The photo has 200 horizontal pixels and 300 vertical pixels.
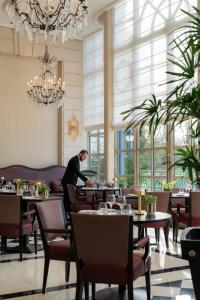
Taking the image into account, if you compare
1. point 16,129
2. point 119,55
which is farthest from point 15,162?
point 119,55

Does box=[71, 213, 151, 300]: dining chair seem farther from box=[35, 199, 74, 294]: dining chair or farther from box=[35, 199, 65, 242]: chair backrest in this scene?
box=[35, 199, 65, 242]: chair backrest

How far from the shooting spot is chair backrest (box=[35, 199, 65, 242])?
14.9 feet

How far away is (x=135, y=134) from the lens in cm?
1124

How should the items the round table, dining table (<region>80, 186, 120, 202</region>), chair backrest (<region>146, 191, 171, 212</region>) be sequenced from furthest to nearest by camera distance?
dining table (<region>80, 186, 120, 202</region>) → chair backrest (<region>146, 191, 171, 212</region>) → the round table

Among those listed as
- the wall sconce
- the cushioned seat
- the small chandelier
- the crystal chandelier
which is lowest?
the cushioned seat

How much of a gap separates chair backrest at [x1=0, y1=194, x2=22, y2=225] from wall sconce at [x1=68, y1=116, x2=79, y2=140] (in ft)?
25.2

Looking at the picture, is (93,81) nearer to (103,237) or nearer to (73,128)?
(73,128)

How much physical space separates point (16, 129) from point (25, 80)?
1448 mm

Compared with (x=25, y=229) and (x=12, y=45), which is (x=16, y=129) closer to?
(x=12, y=45)

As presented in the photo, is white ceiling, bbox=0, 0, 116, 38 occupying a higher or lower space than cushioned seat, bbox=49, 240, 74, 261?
higher

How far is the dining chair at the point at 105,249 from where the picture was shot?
11.5 feet

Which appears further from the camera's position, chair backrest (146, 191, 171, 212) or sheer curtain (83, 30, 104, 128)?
sheer curtain (83, 30, 104, 128)

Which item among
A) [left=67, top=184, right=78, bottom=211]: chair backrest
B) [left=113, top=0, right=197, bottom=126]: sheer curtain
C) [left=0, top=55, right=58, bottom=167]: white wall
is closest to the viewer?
[left=67, top=184, right=78, bottom=211]: chair backrest

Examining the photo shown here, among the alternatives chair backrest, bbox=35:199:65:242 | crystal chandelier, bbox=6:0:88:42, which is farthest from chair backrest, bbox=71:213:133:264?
crystal chandelier, bbox=6:0:88:42
